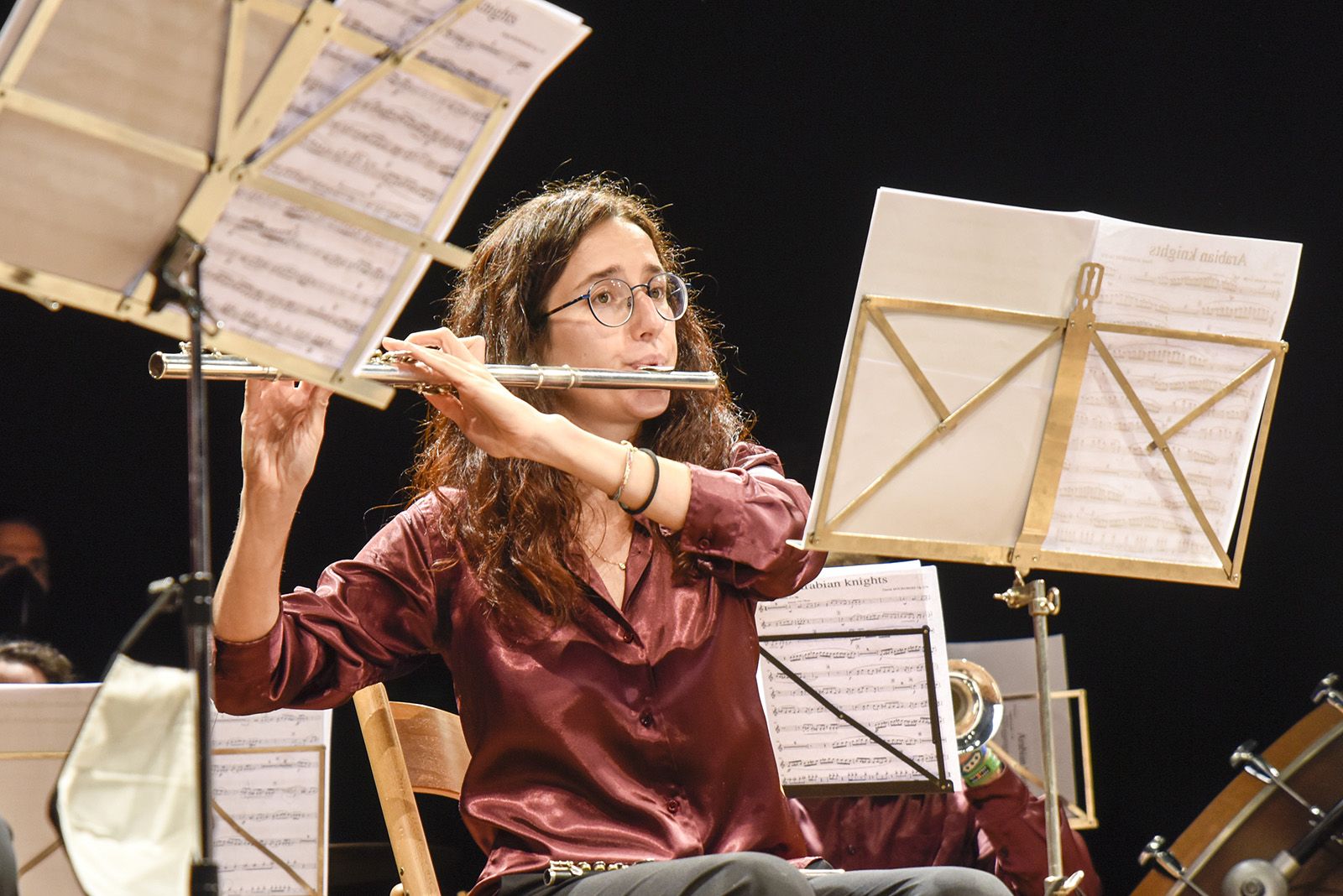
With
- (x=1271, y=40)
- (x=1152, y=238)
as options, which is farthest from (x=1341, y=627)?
(x=1152, y=238)

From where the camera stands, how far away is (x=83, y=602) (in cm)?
394

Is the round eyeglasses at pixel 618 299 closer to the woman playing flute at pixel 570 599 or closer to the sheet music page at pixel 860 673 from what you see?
the woman playing flute at pixel 570 599

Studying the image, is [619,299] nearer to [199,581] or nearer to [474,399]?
[474,399]

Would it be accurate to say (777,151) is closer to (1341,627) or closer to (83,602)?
(1341,627)

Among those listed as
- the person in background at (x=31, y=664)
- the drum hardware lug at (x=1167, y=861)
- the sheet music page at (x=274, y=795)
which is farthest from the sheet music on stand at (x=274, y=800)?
the drum hardware lug at (x=1167, y=861)

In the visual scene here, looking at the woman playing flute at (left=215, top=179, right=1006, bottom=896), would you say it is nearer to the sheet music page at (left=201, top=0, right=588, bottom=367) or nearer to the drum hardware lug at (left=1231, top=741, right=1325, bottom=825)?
the sheet music page at (left=201, top=0, right=588, bottom=367)

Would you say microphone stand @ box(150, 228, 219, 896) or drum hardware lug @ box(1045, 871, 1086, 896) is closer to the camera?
microphone stand @ box(150, 228, 219, 896)

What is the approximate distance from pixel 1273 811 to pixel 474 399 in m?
2.51

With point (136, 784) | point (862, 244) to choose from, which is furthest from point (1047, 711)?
point (862, 244)

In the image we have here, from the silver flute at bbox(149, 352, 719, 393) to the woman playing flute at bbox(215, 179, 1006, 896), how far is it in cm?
4

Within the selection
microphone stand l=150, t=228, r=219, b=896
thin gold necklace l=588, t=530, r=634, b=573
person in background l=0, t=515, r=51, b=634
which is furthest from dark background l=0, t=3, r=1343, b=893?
microphone stand l=150, t=228, r=219, b=896

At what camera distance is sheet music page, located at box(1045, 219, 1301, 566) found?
6.25 ft

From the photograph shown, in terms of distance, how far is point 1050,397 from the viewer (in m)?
1.94

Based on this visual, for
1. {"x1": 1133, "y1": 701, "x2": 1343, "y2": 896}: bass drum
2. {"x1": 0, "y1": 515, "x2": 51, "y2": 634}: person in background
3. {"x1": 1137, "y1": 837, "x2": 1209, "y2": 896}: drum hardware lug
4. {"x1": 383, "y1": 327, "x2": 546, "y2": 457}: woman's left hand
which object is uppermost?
{"x1": 383, "y1": 327, "x2": 546, "y2": 457}: woman's left hand
